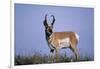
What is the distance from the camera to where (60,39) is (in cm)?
221

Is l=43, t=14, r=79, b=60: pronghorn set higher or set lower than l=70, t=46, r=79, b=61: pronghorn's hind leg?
higher

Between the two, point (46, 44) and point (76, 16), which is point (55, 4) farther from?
point (46, 44)

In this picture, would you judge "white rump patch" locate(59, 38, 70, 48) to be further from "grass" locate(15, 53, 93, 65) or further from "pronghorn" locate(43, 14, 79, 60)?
"grass" locate(15, 53, 93, 65)

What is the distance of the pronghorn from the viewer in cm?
216

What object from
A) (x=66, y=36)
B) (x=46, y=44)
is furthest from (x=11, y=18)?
(x=66, y=36)

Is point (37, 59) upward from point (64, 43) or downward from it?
downward

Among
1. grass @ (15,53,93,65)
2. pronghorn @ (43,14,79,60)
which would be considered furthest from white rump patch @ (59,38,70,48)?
grass @ (15,53,93,65)

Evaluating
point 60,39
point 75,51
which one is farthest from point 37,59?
point 75,51

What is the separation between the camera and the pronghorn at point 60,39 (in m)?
2.16

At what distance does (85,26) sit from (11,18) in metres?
0.85

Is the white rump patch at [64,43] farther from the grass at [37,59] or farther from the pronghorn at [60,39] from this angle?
the grass at [37,59]

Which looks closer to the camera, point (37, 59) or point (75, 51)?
point (37, 59)

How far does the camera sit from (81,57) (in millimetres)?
2287

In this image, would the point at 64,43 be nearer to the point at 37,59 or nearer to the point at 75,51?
the point at 75,51
